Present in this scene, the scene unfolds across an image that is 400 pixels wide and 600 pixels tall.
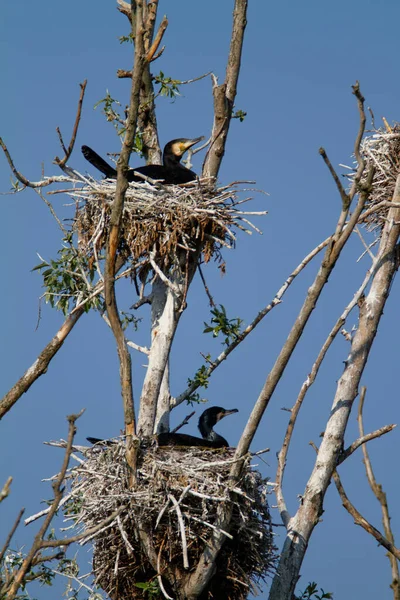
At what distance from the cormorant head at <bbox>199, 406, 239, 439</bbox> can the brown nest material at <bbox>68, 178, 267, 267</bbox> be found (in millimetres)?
1296

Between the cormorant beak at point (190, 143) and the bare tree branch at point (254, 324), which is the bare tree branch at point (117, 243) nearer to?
the bare tree branch at point (254, 324)

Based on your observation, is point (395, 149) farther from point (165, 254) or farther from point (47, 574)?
point (47, 574)

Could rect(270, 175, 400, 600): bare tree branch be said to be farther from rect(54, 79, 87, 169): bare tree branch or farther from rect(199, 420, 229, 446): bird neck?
rect(54, 79, 87, 169): bare tree branch

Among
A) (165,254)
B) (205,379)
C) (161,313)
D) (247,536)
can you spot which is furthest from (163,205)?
(247,536)

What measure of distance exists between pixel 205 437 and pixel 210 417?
231 millimetres

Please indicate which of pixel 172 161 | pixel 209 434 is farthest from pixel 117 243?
pixel 172 161

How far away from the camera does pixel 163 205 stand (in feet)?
25.6

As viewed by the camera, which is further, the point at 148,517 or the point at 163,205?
the point at 163,205

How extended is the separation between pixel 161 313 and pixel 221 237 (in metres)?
0.86

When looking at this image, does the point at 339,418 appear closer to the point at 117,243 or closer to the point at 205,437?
the point at 205,437

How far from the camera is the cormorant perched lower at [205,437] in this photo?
6938mm

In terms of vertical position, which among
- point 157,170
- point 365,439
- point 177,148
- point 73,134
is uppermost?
point 177,148

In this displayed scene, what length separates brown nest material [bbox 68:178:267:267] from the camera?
25.4 feet

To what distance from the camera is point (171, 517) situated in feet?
21.2
